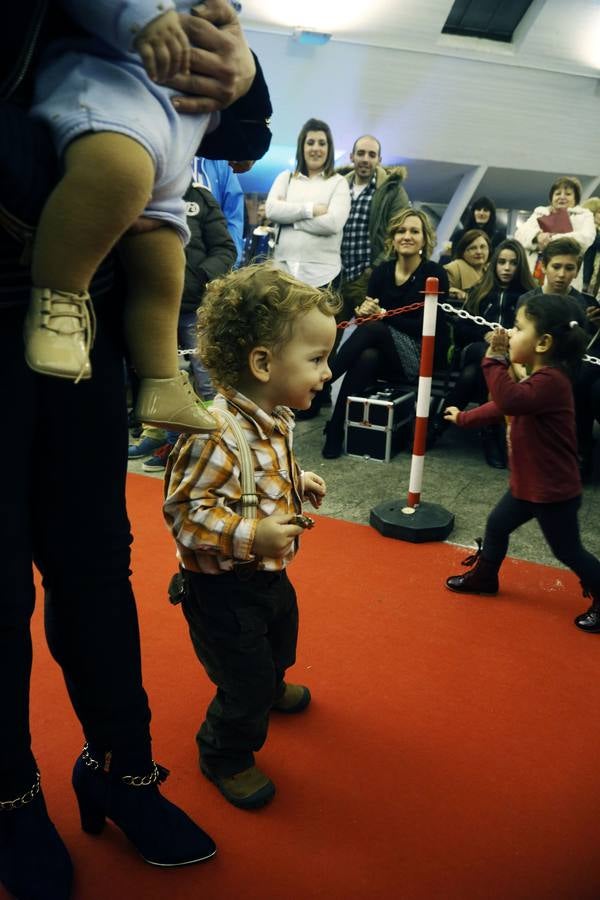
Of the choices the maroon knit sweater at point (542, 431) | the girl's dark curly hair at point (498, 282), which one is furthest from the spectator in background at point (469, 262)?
the maroon knit sweater at point (542, 431)

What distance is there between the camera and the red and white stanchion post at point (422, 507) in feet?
10.3

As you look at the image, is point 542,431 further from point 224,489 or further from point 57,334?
point 57,334

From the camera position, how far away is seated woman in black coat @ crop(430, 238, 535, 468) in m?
4.64

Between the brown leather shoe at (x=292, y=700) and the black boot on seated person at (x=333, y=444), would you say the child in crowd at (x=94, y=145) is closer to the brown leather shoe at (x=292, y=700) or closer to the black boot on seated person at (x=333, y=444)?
the brown leather shoe at (x=292, y=700)

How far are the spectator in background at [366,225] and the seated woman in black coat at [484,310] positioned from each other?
0.80m

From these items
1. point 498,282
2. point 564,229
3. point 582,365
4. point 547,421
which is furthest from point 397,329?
point 547,421

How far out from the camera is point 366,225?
525 cm

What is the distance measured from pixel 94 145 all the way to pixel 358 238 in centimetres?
462

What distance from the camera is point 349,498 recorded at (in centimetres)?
374

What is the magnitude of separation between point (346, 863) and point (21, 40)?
1466 millimetres

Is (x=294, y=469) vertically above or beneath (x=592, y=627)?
above

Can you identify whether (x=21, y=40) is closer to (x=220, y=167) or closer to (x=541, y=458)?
(x=541, y=458)

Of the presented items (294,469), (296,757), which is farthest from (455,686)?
(294,469)

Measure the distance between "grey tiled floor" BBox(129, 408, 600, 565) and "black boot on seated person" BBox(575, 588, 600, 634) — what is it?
21.4 inches
